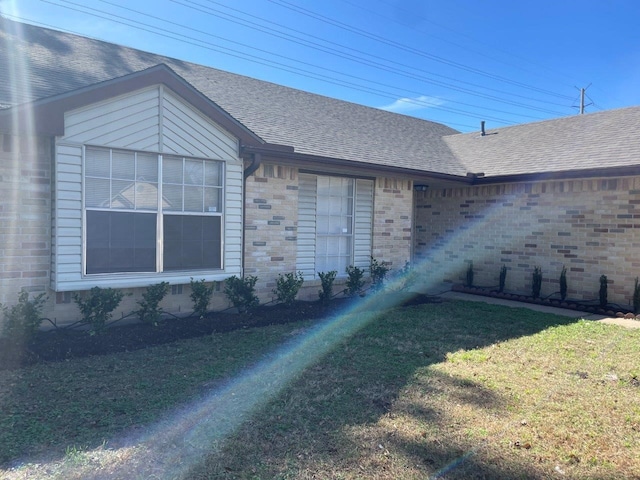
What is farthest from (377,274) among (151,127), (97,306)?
(97,306)

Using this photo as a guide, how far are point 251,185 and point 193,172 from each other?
113 cm

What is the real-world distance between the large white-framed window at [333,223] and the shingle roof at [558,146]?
11.1ft

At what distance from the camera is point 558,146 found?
11.0 m

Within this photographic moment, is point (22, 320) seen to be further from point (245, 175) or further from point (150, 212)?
point (245, 175)

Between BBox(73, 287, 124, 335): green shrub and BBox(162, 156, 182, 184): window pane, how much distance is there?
171 centimetres

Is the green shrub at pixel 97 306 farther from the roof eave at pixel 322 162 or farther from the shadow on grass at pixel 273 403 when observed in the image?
the roof eave at pixel 322 162

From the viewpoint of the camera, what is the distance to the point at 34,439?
125 inches

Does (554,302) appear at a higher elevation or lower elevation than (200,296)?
lower

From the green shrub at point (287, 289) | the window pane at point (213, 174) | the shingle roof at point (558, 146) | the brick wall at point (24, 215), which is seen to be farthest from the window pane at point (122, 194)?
the shingle roof at point (558, 146)

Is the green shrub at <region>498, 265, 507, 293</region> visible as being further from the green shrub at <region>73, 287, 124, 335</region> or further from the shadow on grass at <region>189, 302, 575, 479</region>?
the green shrub at <region>73, 287, 124, 335</region>

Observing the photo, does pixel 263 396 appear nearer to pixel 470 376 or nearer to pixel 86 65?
pixel 470 376

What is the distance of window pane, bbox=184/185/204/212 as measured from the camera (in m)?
6.66

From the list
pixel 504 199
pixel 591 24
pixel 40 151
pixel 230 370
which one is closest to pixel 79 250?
pixel 40 151

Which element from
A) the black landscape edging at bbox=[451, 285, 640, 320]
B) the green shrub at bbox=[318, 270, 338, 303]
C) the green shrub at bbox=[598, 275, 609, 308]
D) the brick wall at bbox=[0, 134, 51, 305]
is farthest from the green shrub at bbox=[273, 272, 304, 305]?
the green shrub at bbox=[598, 275, 609, 308]
